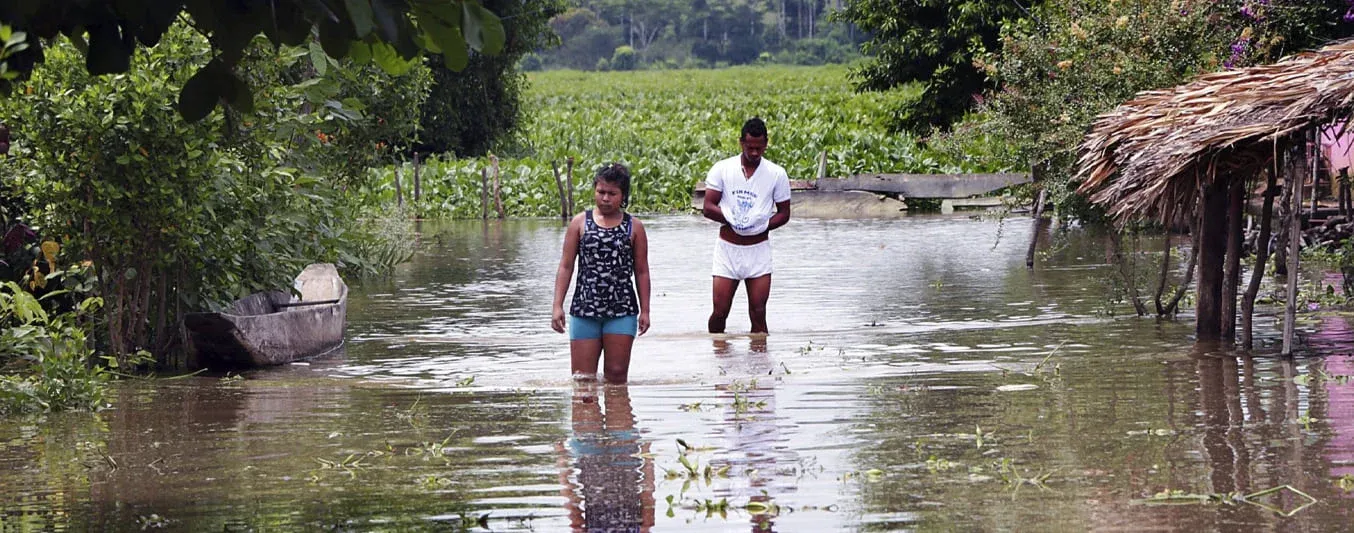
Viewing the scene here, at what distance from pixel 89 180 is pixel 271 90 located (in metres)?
1.40

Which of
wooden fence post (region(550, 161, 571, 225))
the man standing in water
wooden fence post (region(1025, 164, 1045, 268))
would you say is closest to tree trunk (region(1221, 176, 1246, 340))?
the man standing in water

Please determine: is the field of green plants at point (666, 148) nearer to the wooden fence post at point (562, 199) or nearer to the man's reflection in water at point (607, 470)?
the wooden fence post at point (562, 199)

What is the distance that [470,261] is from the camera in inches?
963

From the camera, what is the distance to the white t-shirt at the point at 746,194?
1253 cm

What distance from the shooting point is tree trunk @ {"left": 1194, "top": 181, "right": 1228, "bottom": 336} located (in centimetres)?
1208

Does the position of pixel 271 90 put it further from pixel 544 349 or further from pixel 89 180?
pixel 544 349

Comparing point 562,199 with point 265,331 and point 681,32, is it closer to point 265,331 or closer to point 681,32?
point 265,331

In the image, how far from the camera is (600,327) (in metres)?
10.1

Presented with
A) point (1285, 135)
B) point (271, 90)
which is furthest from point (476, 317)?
point (1285, 135)

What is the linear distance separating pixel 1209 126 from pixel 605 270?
3.73 metres

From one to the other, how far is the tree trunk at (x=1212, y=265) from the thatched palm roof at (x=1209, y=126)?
195 millimetres

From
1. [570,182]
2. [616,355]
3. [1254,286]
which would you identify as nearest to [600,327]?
[616,355]

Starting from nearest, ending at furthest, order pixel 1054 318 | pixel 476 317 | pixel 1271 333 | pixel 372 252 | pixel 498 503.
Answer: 1. pixel 498 503
2. pixel 1271 333
3. pixel 1054 318
4. pixel 476 317
5. pixel 372 252

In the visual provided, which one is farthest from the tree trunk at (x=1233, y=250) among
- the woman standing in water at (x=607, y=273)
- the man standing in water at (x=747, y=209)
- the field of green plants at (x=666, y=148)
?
the field of green plants at (x=666, y=148)
